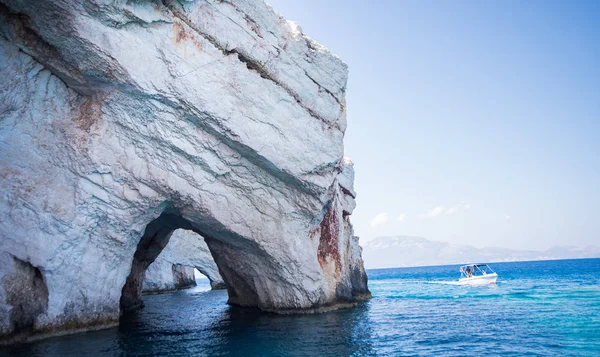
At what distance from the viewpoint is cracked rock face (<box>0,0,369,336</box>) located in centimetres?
1421

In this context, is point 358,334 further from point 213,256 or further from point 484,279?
point 484,279

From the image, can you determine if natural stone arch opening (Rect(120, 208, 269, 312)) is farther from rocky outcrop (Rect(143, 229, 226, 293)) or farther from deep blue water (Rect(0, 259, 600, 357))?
rocky outcrop (Rect(143, 229, 226, 293))

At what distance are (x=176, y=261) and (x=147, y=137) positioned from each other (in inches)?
1291

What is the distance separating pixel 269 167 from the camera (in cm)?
1817

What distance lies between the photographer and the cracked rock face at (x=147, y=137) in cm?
1421

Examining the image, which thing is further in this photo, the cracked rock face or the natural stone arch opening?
the natural stone arch opening

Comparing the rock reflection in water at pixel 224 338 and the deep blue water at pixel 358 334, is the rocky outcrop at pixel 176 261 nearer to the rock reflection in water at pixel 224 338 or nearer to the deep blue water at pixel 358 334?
the deep blue water at pixel 358 334

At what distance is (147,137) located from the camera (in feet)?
53.0

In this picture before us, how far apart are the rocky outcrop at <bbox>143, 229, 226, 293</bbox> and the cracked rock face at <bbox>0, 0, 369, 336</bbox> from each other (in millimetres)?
25871

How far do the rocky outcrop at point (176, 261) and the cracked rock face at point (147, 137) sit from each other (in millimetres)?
25871

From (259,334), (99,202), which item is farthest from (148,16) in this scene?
(259,334)

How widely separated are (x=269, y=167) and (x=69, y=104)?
8781mm

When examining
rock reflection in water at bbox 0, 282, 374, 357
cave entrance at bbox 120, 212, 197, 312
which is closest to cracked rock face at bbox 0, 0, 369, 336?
rock reflection in water at bbox 0, 282, 374, 357

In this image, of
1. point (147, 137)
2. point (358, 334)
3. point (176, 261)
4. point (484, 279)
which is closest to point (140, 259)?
point (147, 137)
